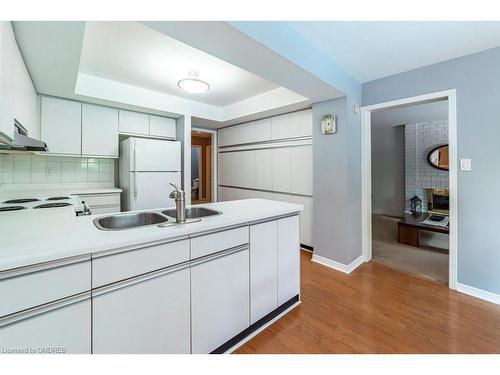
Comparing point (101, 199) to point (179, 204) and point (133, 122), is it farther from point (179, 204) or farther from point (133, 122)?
point (179, 204)

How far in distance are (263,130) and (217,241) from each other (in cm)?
283

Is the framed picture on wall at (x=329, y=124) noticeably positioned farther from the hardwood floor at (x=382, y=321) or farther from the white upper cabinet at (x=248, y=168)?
the hardwood floor at (x=382, y=321)

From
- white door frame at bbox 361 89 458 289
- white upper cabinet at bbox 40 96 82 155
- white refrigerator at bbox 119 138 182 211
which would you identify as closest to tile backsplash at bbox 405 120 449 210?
white door frame at bbox 361 89 458 289

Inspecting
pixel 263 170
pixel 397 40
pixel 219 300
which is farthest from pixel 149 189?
pixel 397 40

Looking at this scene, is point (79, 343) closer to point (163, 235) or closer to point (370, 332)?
point (163, 235)

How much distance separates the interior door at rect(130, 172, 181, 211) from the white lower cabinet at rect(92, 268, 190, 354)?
2.19m

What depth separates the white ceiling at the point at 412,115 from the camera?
4.01 metres

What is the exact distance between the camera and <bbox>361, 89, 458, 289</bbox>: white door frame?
7.30 feet

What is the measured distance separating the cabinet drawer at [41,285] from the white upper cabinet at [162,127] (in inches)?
120

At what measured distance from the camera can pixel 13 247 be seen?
34.3 inches

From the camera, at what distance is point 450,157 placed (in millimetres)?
2271

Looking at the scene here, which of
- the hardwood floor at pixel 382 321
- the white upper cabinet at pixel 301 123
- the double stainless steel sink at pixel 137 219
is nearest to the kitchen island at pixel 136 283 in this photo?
the double stainless steel sink at pixel 137 219

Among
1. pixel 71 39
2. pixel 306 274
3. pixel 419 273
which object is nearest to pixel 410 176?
pixel 419 273
